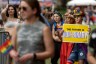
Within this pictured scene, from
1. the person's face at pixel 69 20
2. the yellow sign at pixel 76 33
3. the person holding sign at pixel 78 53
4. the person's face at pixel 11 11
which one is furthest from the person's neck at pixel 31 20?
the person's face at pixel 11 11

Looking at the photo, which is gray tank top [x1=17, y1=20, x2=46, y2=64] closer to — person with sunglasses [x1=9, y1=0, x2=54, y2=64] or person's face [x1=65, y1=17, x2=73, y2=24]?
person with sunglasses [x1=9, y1=0, x2=54, y2=64]

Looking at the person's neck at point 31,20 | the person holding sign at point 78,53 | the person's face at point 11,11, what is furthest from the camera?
the person's face at point 11,11

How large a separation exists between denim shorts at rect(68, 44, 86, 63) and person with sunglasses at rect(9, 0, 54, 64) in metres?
4.78

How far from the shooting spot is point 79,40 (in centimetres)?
1022

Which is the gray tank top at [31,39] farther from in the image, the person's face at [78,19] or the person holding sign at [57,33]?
the person holding sign at [57,33]

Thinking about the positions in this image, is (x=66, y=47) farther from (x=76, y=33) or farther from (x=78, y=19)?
(x=78, y=19)

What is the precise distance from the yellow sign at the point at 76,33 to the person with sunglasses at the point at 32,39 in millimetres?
5005

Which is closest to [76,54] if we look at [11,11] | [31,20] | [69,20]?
[69,20]

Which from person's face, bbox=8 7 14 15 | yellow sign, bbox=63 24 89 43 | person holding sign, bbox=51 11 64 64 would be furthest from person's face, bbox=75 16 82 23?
person's face, bbox=8 7 14 15

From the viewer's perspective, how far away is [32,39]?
17.1 feet

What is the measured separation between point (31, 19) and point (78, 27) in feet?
17.1

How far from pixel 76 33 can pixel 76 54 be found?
1.83ft

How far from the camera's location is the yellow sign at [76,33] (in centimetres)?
1029

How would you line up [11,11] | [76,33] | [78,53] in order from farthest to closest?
[11,11]
[76,33]
[78,53]
